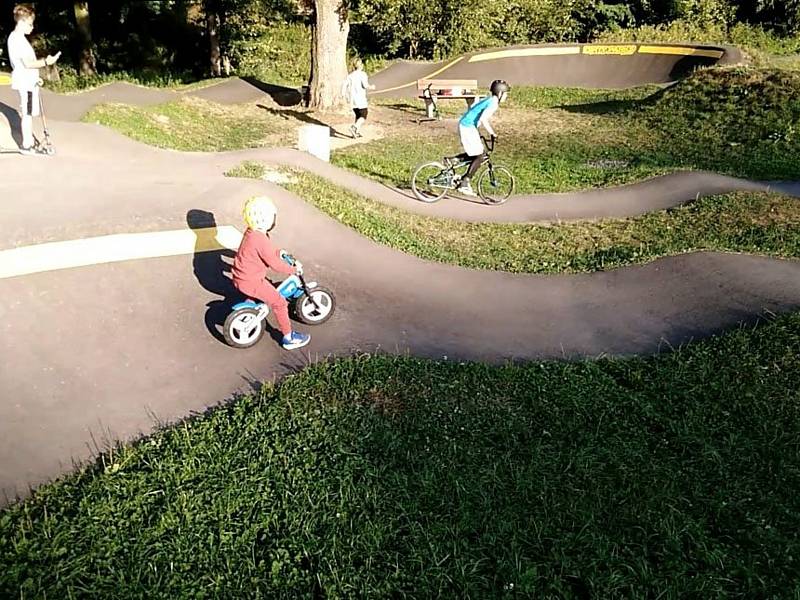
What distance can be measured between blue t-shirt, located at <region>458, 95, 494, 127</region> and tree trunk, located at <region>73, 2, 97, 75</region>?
891 inches

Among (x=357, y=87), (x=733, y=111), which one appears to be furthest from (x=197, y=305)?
(x=733, y=111)

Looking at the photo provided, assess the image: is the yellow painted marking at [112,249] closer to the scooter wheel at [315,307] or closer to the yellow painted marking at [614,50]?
the scooter wheel at [315,307]

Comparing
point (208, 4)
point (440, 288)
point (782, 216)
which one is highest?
point (208, 4)

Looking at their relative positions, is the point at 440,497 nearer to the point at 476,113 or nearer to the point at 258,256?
the point at 258,256

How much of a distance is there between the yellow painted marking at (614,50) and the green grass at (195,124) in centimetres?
1793

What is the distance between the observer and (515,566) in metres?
4.07

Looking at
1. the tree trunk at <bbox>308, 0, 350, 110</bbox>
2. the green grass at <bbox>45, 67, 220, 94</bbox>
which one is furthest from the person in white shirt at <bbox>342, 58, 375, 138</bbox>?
the green grass at <bbox>45, 67, 220, 94</bbox>

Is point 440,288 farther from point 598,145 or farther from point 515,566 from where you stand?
point 598,145

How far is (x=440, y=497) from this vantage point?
15.3ft

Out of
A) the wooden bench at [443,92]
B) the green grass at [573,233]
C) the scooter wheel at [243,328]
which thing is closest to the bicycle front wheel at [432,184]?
the green grass at [573,233]

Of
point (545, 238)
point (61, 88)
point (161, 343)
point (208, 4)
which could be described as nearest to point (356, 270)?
point (161, 343)

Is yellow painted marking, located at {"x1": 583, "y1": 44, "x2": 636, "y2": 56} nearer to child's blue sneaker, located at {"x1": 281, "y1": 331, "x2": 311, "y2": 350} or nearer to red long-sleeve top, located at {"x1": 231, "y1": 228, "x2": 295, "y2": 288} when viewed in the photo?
child's blue sneaker, located at {"x1": 281, "y1": 331, "x2": 311, "y2": 350}

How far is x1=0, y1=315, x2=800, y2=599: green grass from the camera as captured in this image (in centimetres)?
397

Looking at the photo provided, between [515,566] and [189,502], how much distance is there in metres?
2.34
